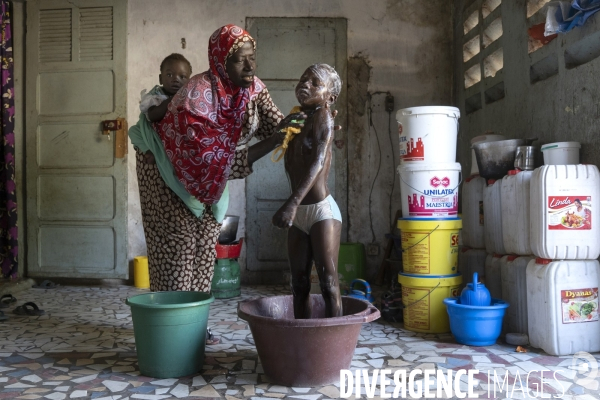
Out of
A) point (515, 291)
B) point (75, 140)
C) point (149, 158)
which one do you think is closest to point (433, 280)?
point (515, 291)

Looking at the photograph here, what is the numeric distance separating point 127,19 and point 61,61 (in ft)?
2.43

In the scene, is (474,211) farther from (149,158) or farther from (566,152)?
(149,158)

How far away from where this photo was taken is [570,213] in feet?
9.21

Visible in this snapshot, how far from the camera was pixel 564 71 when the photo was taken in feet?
10.5

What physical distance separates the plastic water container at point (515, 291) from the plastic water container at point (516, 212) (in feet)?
0.22

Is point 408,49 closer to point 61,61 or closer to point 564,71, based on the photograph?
point 564,71

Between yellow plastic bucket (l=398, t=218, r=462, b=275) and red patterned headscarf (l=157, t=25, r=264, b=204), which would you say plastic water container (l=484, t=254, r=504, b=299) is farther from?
red patterned headscarf (l=157, t=25, r=264, b=204)

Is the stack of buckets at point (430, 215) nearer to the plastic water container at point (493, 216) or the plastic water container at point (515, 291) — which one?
the plastic water container at point (493, 216)

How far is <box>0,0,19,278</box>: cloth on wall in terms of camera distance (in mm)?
5105

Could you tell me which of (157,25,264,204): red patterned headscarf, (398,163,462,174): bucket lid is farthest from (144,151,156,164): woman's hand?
(398,163,462,174): bucket lid

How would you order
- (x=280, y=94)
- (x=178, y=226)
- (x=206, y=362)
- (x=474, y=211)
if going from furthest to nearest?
(x=280, y=94) < (x=474, y=211) < (x=178, y=226) < (x=206, y=362)

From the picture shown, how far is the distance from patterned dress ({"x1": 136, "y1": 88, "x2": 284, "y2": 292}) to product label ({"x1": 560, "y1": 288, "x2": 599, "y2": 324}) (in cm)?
179

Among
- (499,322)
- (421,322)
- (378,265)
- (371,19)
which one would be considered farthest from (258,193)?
(499,322)

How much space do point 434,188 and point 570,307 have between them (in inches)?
41.8
